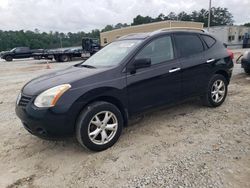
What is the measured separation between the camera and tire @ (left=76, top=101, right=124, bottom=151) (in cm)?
314

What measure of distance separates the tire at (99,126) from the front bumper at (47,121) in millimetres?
156

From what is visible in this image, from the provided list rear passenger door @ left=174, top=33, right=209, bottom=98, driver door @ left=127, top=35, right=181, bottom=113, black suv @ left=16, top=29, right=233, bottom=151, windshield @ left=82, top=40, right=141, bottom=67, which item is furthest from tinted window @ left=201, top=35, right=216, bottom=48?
windshield @ left=82, top=40, right=141, bottom=67

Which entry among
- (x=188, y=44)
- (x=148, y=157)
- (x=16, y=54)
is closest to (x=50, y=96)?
(x=148, y=157)

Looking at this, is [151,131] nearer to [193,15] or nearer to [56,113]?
[56,113]

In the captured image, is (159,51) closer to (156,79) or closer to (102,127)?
(156,79)

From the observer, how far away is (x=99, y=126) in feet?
10.9

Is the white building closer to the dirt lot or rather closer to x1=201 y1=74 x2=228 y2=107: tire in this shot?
x1=201 y1=74 x2=228 y2=107: tire

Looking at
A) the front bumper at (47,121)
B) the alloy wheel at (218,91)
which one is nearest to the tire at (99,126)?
the front bumper at (47,121)

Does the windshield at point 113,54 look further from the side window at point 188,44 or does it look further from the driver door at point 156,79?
the side window at point 188,44

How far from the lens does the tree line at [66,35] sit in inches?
2256

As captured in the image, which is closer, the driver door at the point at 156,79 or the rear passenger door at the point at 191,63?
the driver door at the point at 156,79

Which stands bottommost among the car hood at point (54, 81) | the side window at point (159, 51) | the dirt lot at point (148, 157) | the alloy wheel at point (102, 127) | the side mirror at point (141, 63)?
the dirt lot at point (148, 157)

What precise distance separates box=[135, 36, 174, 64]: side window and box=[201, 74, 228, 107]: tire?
1.27 m

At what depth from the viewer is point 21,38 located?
58.7 metres
